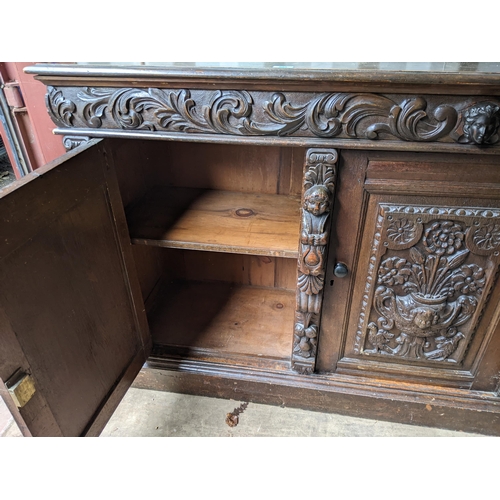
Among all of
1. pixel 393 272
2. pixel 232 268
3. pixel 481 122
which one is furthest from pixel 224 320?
pixel 481 122

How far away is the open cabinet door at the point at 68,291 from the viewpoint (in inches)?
26.0

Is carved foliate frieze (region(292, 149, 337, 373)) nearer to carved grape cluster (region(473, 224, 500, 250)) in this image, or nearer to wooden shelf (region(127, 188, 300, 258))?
wooden shelf (region(127, 188, 300, 258))

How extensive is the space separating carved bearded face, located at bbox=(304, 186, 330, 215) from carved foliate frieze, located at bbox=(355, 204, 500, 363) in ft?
0.47

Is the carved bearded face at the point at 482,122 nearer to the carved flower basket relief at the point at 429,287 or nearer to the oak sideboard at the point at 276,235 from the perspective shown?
the oak sideboard at the point at 276,235

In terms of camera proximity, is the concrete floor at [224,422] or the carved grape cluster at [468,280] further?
the concrete floor at [224,422]

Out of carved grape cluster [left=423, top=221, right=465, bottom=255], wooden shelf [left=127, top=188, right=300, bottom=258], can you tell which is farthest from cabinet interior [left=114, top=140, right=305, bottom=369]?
carved grape cluster [left=423, top=221, right=465, bottom=255]

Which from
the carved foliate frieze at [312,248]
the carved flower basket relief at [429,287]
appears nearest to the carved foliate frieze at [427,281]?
the carved flower basket relief at [429,287]

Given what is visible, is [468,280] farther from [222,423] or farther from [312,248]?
[222,423]

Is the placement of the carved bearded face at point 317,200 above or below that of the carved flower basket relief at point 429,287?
above

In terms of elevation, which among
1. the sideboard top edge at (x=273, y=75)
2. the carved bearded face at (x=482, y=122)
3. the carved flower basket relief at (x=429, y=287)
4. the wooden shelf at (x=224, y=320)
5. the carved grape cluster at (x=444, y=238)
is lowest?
the wooden shelf at (x=224, y=320)

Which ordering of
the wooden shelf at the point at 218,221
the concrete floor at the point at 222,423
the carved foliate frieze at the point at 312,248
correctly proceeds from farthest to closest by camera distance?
1. the concrete floor at the point at 222,423
2. the wooden shelf at the point at 218,221
3. the carved foliate frieze at the point at 312,248

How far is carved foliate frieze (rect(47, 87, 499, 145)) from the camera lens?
0.75 m

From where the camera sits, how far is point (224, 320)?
1416 millimetres

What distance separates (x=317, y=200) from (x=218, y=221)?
415mm
